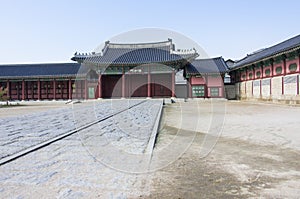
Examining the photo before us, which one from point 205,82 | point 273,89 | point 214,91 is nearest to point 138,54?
point 205,82

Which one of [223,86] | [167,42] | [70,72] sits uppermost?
[167,42]

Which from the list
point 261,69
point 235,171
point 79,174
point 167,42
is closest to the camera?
point 79,174

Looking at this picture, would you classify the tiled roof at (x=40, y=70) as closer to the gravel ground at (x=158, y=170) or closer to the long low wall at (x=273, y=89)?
the long low wall at (x=273, y=89)

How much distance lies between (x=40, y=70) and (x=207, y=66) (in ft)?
81.1

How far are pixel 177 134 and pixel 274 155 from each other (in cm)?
284

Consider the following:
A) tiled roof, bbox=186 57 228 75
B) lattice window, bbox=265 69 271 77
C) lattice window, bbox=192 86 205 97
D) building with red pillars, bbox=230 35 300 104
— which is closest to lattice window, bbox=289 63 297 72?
building with red pillars, bbox=230 35 300 104

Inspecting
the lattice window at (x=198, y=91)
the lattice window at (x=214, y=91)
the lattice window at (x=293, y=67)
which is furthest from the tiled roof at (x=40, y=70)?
the lattice window at (x=293, y=67)

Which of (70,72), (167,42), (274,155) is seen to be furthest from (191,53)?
(274,155)

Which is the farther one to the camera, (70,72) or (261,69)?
(70,72)

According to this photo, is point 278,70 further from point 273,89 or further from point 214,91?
point 214,91

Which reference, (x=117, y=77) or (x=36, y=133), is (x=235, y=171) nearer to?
(x=36, y=133)

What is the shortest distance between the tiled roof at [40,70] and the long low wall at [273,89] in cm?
2108

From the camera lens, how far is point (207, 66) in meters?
33.7

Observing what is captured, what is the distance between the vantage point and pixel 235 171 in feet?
12.1
